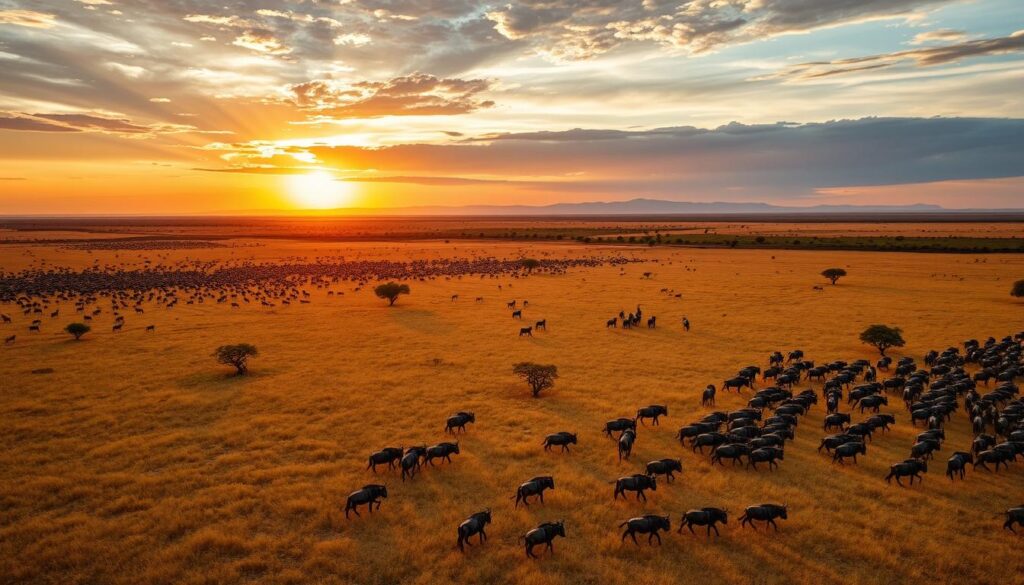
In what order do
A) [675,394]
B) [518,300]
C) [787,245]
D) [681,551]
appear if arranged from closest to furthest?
1. [681,551]
2. [675,394]
3. [518,300]
4. [787,245]

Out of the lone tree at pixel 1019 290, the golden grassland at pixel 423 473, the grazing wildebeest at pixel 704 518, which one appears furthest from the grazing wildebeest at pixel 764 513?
the lone tree at pixel 1019 290

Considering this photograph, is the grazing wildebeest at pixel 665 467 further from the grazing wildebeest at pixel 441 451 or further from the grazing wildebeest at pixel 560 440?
the grazing wildebeest at pixel 441 451

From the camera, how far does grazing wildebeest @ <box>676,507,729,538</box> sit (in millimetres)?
12258

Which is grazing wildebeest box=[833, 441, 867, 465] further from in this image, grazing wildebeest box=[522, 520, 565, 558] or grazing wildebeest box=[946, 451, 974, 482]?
grazing wildebeest box=[522, 520, 565, 558]

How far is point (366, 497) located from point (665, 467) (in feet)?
26.5

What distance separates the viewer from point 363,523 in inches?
517

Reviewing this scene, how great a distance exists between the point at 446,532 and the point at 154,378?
67.8ft

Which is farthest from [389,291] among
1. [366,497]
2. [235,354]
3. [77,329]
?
[366,497]

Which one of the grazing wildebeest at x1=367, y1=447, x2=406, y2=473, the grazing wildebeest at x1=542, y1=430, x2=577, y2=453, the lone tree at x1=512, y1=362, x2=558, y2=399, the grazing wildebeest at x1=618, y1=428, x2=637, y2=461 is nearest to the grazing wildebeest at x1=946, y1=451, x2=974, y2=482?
the grazing wildebeest at x1=618, y1=428, x2=637, y2=461

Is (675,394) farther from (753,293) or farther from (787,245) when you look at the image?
(787,245)

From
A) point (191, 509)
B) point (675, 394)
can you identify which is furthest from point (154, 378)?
point (675, 394)

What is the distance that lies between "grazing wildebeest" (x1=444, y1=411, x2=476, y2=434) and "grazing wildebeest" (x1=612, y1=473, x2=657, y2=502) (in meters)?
6.34

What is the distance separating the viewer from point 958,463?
14891 millimetres

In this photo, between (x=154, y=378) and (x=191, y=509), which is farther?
(x=154, y=378)
